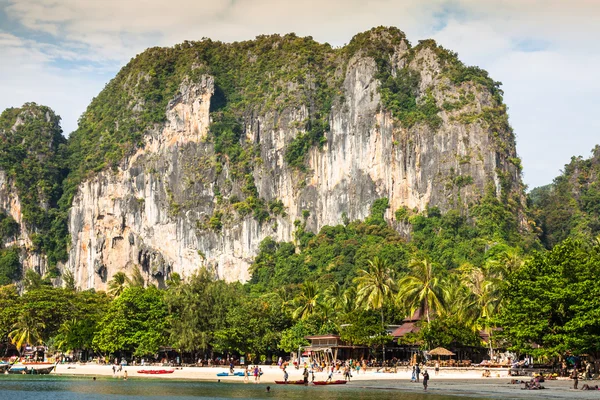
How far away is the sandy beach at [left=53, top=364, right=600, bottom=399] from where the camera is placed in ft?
170

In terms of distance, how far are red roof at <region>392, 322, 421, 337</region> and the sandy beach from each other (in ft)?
20.2

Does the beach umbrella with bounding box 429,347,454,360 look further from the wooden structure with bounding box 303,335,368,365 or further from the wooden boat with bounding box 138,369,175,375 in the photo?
the wooden boat with bounding box 138,369,175,375

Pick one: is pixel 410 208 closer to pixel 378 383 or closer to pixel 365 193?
pixel 365 193

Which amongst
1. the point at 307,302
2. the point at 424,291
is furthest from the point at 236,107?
the point at 424,291

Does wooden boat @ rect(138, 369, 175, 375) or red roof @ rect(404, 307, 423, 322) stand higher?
red roof @ rect(404, 307, 423, 322)

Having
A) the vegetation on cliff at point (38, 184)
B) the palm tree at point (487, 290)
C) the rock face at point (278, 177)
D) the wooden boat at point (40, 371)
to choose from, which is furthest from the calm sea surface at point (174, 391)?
the vegetation on cliff at point (38, 184)

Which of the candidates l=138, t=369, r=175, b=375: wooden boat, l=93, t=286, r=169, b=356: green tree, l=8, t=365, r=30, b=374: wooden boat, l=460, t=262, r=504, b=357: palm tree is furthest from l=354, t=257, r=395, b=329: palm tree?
l=8, t=365, r=30, b=374: wooden boat

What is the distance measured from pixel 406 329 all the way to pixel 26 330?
4464 cm

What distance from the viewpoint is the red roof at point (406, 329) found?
8231 centimetres

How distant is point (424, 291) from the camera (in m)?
83.8

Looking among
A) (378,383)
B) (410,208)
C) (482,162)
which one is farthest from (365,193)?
(378,383)

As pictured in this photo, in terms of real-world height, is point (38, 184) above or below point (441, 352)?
above

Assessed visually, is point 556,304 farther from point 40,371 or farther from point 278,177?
point 278,177

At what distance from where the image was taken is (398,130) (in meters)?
155
